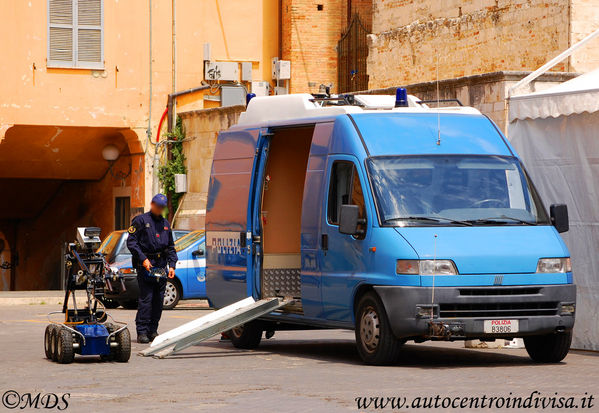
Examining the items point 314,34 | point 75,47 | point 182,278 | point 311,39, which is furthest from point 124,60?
point 182,278

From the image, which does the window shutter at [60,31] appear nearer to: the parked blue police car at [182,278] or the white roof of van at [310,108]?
the parked blue police car at [182,278]

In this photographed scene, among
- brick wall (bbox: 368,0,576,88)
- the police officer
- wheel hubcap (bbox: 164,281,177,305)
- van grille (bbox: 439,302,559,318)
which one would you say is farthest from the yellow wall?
van grille (bbox: 439,302,559,318)

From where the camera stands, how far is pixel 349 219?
1255 cm

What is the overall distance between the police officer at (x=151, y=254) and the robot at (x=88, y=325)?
6.98ft

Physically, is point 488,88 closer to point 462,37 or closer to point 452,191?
point 452,191

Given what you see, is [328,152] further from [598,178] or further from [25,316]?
[25,316]

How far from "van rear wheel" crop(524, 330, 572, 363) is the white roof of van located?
251cm

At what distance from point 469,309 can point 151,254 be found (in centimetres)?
483

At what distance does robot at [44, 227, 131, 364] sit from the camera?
13094 millimetres

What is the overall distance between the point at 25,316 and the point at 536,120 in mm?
10833

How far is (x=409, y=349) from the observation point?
14.9 metres

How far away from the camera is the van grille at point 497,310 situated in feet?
39.9

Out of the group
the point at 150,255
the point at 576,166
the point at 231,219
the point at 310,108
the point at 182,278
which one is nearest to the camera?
the point at 310,108

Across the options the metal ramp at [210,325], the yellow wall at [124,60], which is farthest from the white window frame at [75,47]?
the metal ramp at [210,325]
